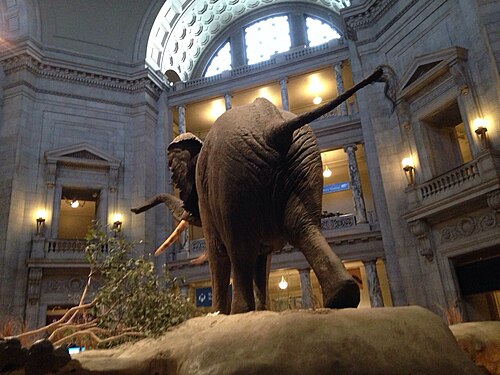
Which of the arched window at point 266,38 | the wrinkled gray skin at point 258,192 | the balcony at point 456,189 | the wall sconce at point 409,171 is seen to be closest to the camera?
the wrinkled gray skin at point 258,192

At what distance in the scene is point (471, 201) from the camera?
11.0 meters

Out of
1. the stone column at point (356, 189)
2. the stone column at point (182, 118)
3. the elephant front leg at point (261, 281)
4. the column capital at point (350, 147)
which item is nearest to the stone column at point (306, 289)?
the stone column at point (356, 189)

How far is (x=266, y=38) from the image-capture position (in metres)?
22.5

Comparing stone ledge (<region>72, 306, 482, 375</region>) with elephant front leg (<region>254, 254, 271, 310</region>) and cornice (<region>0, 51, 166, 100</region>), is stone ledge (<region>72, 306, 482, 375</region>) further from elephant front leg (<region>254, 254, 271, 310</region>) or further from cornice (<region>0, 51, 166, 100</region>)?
cornice (<region>0, 51, 166, 100</region>)

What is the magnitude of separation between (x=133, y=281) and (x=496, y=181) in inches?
350

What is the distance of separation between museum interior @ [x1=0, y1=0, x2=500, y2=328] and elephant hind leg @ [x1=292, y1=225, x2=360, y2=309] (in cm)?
618

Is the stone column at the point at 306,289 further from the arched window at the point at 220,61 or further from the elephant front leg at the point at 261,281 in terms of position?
the arched window at the point at 220,61

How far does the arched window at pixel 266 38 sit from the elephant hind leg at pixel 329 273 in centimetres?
1978

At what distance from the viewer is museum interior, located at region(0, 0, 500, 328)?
38.3ft

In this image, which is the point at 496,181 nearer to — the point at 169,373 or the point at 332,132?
the point at 332,132

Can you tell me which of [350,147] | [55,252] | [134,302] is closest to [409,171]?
[350,147]

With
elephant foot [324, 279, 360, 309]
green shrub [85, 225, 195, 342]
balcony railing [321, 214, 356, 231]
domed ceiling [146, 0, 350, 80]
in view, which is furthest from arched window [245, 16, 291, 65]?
elephant foot [324, 279, 360, 309]

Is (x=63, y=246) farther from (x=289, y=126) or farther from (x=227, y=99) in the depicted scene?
(x=289, y=126)

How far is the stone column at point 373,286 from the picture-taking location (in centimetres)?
1372
